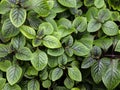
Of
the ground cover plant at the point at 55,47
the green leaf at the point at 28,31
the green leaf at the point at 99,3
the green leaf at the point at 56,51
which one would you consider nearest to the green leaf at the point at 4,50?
the ground cover plant at the point at 55,47

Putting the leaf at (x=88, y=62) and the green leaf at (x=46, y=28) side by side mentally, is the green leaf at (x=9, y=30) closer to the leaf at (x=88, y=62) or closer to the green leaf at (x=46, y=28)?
the green leaf at (x=46, y=28)

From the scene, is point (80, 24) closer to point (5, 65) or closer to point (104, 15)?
point (104, 15)

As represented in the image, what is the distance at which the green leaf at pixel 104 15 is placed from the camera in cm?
183

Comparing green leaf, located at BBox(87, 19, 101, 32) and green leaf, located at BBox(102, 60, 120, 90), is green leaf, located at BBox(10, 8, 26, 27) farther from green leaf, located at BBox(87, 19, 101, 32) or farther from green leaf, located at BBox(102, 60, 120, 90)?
green leaf, located at BBox(102, 60, 120, 90)

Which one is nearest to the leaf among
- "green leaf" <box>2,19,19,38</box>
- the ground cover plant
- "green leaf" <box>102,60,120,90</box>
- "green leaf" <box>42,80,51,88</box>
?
the ground cover plant

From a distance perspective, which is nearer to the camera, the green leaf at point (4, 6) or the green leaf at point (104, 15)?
the green leaf at point (4, 6)

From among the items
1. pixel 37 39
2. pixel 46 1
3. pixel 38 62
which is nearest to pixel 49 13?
pixel 46 1

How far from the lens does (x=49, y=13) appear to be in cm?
182

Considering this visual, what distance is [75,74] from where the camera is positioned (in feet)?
5.75

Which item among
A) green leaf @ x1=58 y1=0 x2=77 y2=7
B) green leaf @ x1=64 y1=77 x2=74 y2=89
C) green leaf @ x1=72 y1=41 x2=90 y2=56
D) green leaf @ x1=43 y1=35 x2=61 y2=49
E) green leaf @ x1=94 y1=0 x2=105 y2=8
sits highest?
green leaf @ x1=58 y1=0 x2=77 y2=7

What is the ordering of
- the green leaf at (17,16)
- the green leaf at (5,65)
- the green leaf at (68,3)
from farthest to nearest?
the green leaf at (68,3), the green leaf at (5,65), the green leaf at (17,16)

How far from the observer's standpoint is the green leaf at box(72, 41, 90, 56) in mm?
1748

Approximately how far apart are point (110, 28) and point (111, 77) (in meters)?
0.31

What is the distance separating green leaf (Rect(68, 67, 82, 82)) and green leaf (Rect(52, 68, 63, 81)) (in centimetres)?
6
